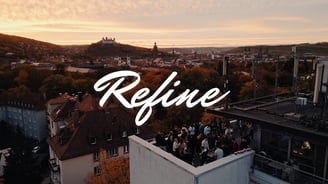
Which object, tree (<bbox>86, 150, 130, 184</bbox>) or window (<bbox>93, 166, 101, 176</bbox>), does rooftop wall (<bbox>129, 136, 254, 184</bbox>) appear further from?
window (<bbox>93, 166, 101, 176</bbox>)

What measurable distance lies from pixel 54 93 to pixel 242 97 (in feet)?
167

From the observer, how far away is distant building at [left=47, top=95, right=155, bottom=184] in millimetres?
32906

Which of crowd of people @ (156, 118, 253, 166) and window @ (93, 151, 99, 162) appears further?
window @ (93, 151, 99, 162)

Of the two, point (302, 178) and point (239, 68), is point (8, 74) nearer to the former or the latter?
point (239, 68)

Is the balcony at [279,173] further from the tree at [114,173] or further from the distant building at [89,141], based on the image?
the distant building at [89,141]

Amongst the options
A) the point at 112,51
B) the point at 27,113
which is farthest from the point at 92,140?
the point at 112,51

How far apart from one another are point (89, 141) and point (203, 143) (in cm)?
2515

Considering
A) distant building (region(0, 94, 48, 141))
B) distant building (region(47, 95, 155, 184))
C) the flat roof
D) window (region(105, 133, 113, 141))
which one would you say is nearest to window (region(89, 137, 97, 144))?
distant building (region(47, 95, 155, 184))

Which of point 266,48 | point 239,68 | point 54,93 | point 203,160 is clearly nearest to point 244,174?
point 203,160

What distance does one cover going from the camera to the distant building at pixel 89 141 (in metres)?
32.9

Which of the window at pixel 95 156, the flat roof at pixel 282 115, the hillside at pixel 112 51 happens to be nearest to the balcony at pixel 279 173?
the flat roof at pixel 282 115

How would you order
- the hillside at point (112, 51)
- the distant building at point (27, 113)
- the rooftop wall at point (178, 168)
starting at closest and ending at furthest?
the rooftop wall at point (178, 168) → the distant building at point (27, 113) → the hillside at point (112, 51)

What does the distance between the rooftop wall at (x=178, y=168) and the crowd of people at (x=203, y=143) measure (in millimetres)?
672

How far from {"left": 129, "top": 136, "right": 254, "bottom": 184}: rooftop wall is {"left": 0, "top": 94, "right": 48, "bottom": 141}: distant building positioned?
2210 inches
